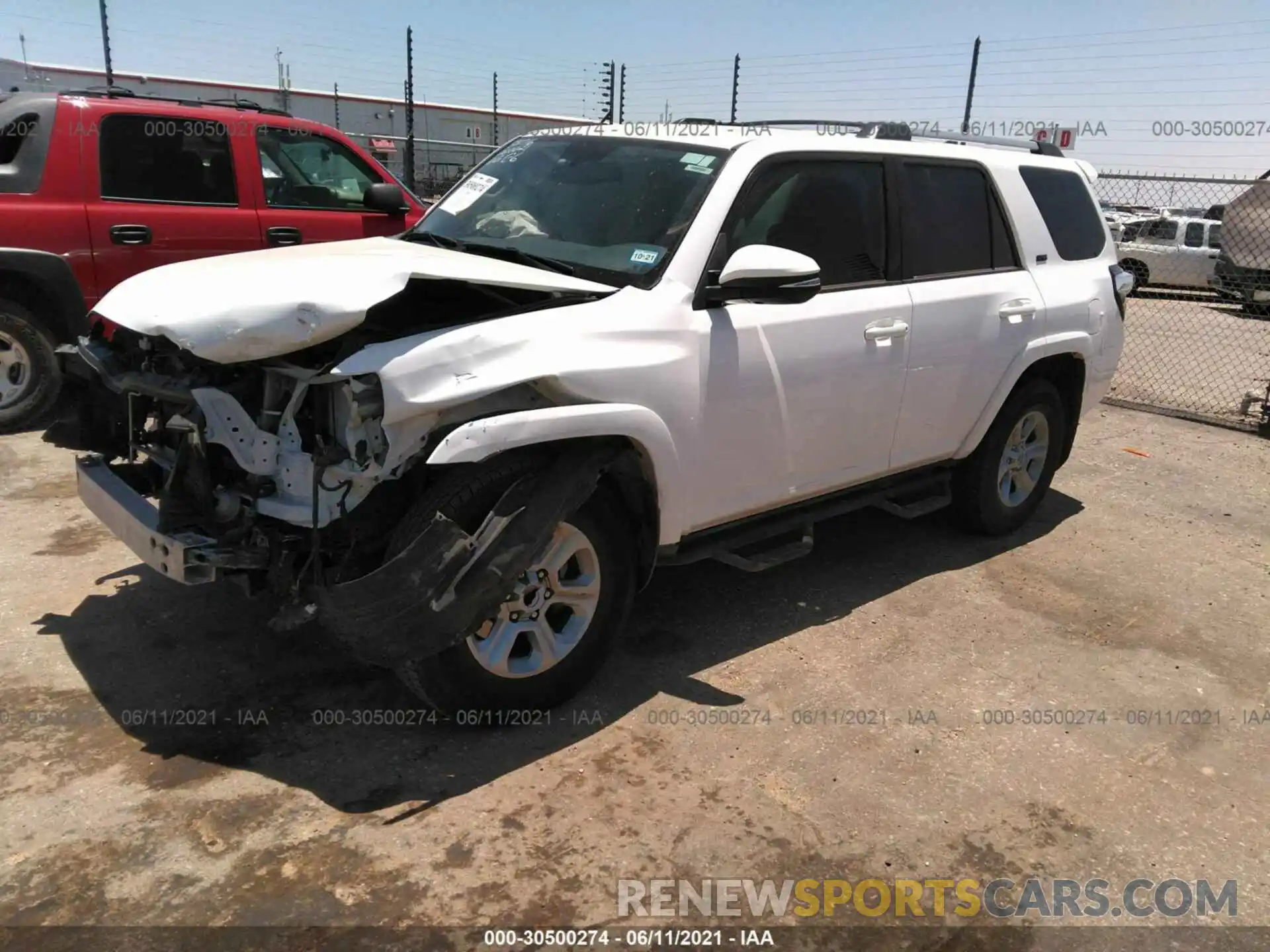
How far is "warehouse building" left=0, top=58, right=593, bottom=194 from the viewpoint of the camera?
848 inches

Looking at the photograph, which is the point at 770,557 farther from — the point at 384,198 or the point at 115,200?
the point at 115,200

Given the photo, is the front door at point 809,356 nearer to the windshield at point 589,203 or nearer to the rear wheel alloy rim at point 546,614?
the windshield at point 589,203

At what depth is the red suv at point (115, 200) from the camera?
6012 mm

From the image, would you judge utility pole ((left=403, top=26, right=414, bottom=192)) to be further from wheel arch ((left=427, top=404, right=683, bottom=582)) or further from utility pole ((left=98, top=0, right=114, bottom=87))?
wheel arch ((left=427, top=404, right=683, bottom=582))

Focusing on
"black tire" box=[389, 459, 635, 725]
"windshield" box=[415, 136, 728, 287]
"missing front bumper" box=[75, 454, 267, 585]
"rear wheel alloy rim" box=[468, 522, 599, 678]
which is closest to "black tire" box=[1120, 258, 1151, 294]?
"windshield" box=[415, 136, 728, 287]

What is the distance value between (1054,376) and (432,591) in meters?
4.05

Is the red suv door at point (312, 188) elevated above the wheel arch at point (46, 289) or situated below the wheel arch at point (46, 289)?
above

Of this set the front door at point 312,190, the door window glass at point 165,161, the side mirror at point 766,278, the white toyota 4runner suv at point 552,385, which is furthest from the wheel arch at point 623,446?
the door window glass at point 165,161

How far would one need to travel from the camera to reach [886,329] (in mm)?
4223

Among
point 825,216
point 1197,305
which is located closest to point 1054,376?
point 825,216

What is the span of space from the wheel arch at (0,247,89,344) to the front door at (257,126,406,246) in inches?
49.6

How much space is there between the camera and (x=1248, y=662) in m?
4.34

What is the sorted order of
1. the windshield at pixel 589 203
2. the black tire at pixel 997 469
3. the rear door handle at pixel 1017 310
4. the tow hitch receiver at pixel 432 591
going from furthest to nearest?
the black tire at pixel 997 469
the rear door handle at pixel 1017 310
the windshield at pixel 589 203
the tow hitch receiver at pixel 432 591

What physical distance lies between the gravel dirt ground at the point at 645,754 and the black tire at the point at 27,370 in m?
1.38
